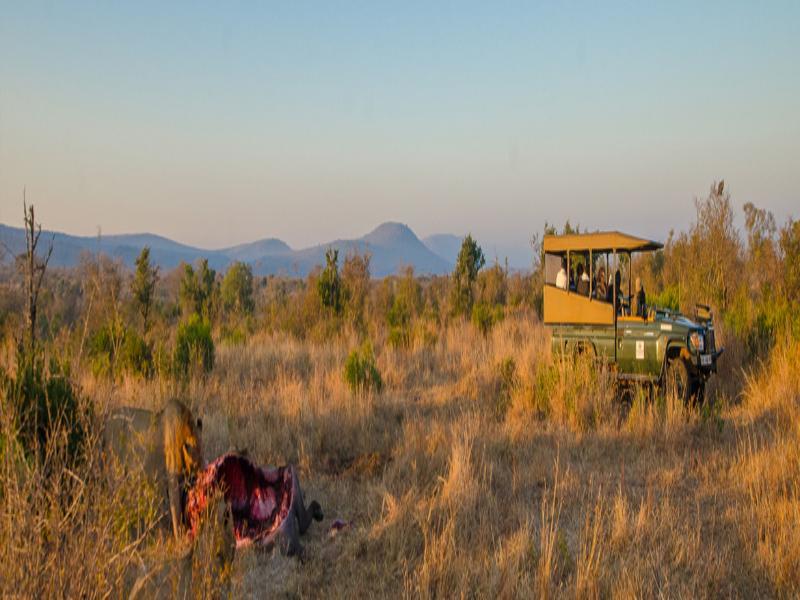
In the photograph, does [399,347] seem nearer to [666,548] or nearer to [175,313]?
[666,548]

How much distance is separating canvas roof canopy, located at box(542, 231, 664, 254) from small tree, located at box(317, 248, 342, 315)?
8542mm

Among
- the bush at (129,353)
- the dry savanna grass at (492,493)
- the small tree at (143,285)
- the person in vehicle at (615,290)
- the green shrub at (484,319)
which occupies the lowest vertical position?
the dry savanna grass at (492,493)

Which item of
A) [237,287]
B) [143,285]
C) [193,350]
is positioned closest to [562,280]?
[193,350]

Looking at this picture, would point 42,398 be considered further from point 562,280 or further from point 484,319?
point 484,319

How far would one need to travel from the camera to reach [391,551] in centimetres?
431

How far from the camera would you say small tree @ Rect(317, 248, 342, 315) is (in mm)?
17266

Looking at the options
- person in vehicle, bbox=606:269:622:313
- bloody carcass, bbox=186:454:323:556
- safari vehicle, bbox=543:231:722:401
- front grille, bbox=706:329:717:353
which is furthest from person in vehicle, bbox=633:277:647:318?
bloody carcass, bbox=186:454:323:556

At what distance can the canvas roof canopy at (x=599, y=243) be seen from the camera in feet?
29.0

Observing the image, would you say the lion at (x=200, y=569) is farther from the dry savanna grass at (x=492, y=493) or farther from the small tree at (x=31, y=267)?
the small tree at (x=31, y=267)

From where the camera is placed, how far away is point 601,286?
365 inches

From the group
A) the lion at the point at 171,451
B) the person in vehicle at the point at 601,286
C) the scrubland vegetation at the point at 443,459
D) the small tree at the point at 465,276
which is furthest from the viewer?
the small tree at the point at 465,276

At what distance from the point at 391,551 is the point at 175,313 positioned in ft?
72.3

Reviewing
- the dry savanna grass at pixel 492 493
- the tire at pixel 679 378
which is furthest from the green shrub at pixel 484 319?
the tire at pixel 679 378

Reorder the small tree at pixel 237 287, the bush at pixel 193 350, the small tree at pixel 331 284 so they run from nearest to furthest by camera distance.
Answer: the bush at pixel 193 350
the small tree at pixel 331 284
the small tree at pixel 237 287
